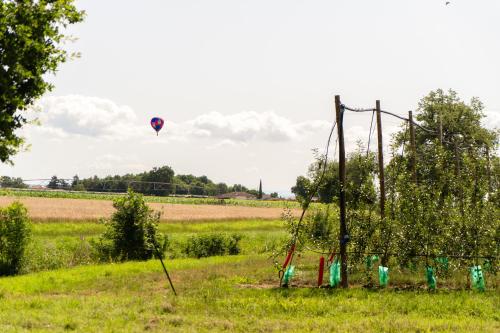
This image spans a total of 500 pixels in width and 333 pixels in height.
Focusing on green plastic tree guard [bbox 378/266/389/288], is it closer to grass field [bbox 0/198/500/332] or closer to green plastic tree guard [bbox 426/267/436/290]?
grass field [bbox 0/198/500/332]

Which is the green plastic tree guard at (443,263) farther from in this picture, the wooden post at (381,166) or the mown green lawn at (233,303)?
the wooden post at (381,166)

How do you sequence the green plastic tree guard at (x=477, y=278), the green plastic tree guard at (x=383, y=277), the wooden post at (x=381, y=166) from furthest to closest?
the wooden post at (x=381, y=166) → the green plastic tree guard at (x=383, y=277) → the green plastic tree guard at (x=477, y=278)

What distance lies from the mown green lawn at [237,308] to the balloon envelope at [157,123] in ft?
101

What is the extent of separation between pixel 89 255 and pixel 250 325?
69.5ft

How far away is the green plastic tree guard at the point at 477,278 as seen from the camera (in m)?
17.9

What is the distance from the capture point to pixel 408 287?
1862cm

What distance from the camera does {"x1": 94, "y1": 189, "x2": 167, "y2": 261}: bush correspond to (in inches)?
1213

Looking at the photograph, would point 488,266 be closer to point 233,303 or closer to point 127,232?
point 233,303

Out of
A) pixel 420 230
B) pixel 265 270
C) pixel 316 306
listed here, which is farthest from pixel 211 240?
pixel 316 306

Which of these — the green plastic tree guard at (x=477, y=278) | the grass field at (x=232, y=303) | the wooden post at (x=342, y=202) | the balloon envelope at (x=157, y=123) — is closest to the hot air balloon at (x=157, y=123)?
the balloon envelope at (x=157, y=123)

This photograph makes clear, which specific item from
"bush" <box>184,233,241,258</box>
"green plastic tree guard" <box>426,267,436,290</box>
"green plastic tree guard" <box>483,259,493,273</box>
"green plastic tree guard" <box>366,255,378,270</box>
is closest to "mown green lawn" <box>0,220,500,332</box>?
"green plastic tree guard" <box>426,267,436,290</box>

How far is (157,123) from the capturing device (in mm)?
51062

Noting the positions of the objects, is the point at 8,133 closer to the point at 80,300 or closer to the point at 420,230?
the point at 80,300

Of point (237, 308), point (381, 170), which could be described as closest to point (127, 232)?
point (381, 170)
